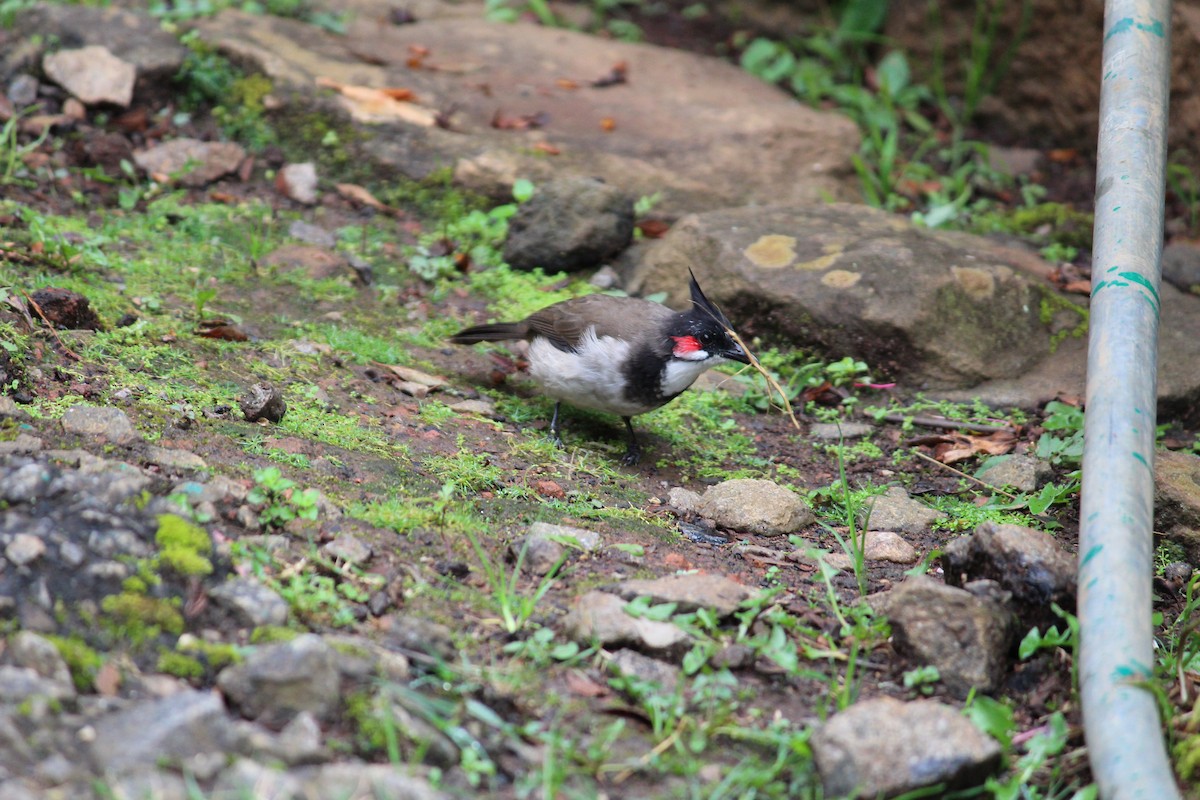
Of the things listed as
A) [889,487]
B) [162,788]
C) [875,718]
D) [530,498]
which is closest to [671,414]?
[889,487]

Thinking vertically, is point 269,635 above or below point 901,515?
above

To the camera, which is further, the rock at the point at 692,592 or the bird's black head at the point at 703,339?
the bird's black head at the point at 703,339

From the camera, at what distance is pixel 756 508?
13.7 ft

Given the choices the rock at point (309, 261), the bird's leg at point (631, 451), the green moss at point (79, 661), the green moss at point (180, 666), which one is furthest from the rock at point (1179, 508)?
the rock at point (309, 261)

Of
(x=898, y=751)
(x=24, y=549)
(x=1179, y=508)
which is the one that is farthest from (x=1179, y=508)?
(x=24, y=549)

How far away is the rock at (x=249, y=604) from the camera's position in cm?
276

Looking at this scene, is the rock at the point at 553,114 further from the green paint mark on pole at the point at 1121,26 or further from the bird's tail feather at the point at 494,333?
the green paint mark on pole at the point at 1121,26

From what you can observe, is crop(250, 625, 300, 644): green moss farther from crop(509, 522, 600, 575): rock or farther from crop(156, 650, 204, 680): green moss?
crop(509, 522, 600, 575): rock

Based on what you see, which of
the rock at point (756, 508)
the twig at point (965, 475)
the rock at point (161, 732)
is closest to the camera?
the rock at point (161, 732)

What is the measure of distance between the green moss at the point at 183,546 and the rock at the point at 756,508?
6.55 feet

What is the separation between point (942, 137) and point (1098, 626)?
6.36 meters

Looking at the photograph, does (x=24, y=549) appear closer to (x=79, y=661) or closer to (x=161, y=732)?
(x=79, y=661)

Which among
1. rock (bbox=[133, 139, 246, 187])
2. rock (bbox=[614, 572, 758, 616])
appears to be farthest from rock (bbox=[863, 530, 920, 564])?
rock (bbox=[133, 139, 246, 187])

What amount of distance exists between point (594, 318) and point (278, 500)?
78.8 inches
